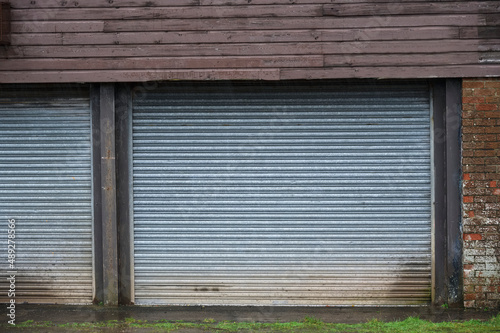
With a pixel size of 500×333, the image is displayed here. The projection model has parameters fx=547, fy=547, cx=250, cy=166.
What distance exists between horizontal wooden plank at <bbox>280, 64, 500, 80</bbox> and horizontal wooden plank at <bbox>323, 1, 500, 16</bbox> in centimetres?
66

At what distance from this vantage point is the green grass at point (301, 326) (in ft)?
19.5

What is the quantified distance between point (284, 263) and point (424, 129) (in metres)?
2.44

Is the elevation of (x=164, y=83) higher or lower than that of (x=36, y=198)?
higher

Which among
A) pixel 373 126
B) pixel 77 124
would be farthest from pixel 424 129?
pixel 77 124

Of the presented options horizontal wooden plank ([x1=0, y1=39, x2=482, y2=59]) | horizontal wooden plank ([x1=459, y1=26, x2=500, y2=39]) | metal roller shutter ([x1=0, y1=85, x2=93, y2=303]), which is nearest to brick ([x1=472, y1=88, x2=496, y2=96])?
horizontal wooden plank ([x1=0, y1=39, x2=482, y2=59])

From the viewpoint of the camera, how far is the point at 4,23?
6648mm

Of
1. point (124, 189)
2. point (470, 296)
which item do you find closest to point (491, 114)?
point (470, 296)

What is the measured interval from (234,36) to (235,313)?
133 inches

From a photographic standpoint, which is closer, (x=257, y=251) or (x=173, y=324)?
(x=173, y=324)

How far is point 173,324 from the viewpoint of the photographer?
6.19 m

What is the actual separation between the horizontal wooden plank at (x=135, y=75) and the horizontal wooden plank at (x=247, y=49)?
21 cm

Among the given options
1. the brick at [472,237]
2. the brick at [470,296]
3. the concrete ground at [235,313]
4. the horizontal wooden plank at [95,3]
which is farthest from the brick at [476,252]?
the horizontal wooden plank at [95,3]

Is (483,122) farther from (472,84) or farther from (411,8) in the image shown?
(411,8)

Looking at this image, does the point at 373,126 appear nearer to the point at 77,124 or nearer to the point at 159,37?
the point at 159,37
